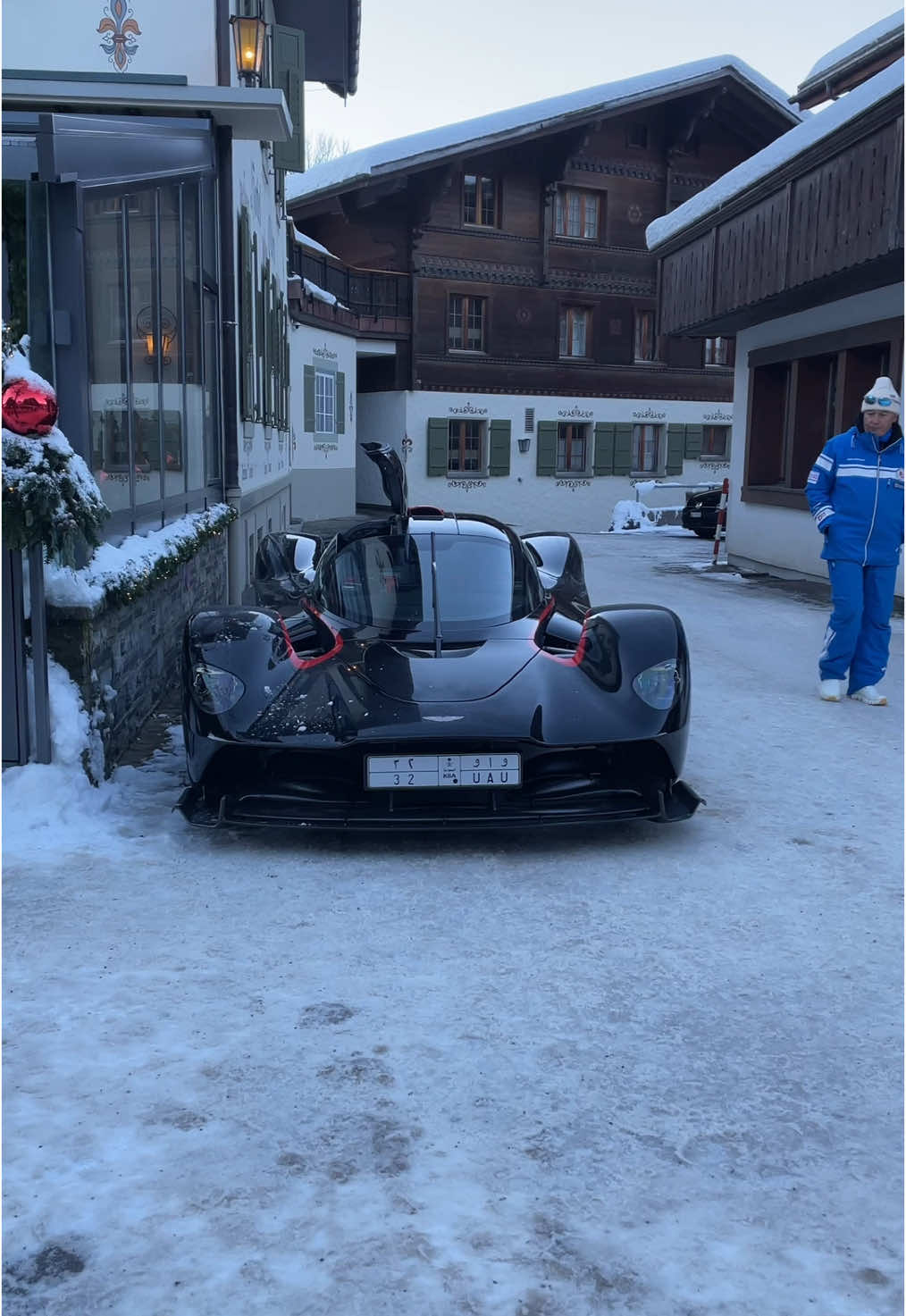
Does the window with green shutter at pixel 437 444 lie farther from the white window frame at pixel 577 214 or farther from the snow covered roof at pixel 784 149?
the snow covered roof at pixel 784 149

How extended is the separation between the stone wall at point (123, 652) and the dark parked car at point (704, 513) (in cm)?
1529

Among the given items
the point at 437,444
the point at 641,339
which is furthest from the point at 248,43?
the point at 641,339

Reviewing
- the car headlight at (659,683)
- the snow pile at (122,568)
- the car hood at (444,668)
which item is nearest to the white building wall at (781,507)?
the snow pile at (122,568)

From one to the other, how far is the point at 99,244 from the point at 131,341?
0.84 meters

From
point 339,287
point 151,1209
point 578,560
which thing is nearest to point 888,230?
point 578,560

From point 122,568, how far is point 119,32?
6302mm

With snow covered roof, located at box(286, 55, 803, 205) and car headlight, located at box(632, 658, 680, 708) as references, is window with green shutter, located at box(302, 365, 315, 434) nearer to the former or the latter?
snow covered roof, located at box(286, 55, 803, 205)

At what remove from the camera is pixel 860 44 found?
15.4 metres

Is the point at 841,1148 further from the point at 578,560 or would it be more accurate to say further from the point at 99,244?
the point at 99,244

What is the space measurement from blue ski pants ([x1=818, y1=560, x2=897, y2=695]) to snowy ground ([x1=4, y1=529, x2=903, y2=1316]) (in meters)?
2.25

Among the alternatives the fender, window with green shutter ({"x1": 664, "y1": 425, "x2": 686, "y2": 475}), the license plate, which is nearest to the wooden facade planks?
the fender

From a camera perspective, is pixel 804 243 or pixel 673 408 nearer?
pixel 804 243

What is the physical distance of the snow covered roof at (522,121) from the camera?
26.2 metres

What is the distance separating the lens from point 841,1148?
2373mm
